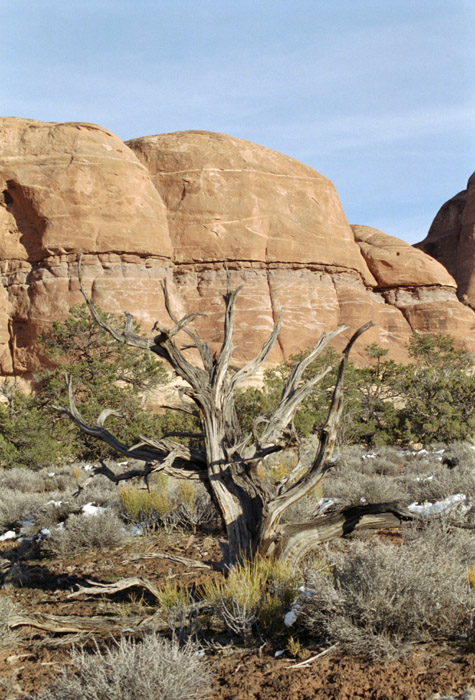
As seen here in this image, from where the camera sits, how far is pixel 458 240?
56469 mm

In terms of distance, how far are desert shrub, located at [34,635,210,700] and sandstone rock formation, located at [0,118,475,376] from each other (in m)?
28.6

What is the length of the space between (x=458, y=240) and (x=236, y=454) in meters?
57.0

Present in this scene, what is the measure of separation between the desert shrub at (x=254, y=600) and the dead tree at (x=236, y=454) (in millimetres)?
444

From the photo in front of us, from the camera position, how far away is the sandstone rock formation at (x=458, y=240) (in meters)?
52.4

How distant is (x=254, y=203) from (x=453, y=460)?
1290 inches

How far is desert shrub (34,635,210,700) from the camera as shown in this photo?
9.27 feet

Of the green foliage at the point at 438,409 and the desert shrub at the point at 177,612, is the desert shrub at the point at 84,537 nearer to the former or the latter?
the desert shrub at the point at 177,612

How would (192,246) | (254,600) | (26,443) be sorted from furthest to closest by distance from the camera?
1. (192,246)
2. (26,443)
3. (254,600)

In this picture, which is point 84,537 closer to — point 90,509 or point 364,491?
point 90,509

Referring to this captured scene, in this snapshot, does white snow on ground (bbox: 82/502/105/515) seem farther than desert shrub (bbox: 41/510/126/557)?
Yes

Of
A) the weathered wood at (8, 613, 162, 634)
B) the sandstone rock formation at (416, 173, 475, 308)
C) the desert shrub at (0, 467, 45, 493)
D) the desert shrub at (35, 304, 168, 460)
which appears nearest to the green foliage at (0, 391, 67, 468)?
the desert shrub at (35, 304, 168, 460)

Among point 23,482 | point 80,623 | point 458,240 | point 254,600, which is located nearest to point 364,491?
point 254,600

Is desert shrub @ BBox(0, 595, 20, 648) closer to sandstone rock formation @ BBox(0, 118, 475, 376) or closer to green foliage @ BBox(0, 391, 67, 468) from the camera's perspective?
green foliage @ BBox(0, 391, 67, 468)

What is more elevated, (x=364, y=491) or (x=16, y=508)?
(x=364, y=491)
